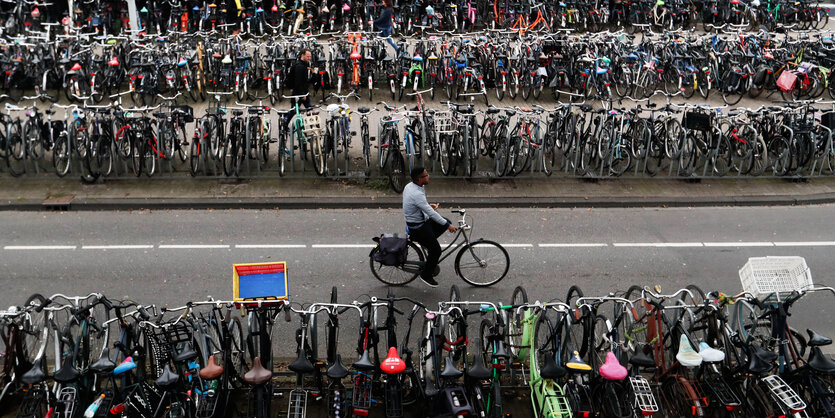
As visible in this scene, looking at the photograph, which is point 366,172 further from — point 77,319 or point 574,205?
point 77,319

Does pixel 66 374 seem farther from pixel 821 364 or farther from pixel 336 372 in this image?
pixel 821 364

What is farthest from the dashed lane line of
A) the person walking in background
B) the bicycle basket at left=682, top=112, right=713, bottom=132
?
the person walking in background

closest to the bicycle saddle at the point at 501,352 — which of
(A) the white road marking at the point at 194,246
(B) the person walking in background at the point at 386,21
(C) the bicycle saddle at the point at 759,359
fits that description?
(C) the bicycle saddle at the point at 759,359

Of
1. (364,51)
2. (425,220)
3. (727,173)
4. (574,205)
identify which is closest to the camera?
(425,220)

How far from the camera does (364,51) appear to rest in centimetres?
1680

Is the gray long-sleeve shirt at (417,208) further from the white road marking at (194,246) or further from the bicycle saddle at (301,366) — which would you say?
the white road marking at (194,246)

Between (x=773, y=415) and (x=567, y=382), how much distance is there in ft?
5.93

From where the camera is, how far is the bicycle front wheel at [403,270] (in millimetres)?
9453

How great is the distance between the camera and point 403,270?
9.51 meters

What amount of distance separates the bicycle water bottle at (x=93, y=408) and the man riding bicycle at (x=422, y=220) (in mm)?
4136

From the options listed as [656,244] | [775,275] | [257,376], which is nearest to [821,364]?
[775,275]

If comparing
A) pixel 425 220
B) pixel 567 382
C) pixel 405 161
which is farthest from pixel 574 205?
pixel 567 382

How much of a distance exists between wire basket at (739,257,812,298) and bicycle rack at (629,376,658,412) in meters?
1.98

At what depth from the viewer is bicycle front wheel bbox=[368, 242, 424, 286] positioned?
9.45m
